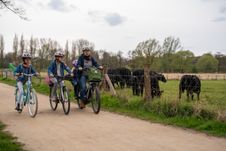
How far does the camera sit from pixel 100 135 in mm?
8789

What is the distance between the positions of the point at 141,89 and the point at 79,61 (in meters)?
4.08

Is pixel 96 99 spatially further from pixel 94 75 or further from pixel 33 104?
pixel 33 104

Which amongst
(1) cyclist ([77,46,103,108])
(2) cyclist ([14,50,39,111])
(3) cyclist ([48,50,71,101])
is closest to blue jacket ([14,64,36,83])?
(2) cyclist ([14,50,39,111])

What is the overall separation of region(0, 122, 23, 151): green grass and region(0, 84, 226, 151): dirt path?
7.7 inches

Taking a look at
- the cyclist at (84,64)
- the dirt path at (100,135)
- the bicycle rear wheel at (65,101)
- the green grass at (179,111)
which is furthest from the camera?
the cyclist at (84,64)

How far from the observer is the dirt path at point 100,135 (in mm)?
7648

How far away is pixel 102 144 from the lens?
785 centimetres

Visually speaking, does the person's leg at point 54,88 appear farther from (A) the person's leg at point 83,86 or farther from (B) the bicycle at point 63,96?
(A) the person's leg at point 83,86

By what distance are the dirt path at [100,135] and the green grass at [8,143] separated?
7.7 inches

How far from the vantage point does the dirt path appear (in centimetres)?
765

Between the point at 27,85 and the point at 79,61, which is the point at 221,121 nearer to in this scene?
the point at 79,61

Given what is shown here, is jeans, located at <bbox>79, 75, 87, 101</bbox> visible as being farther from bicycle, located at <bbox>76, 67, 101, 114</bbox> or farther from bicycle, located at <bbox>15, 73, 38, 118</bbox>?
bicycle, located at <bbox>15, 73, 38, 118</bbox>

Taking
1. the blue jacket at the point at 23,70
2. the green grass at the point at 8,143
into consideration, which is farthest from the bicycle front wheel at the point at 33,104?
the green grass at the point at 8,143

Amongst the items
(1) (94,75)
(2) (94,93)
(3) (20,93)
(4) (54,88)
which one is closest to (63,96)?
(4) (54,88)
